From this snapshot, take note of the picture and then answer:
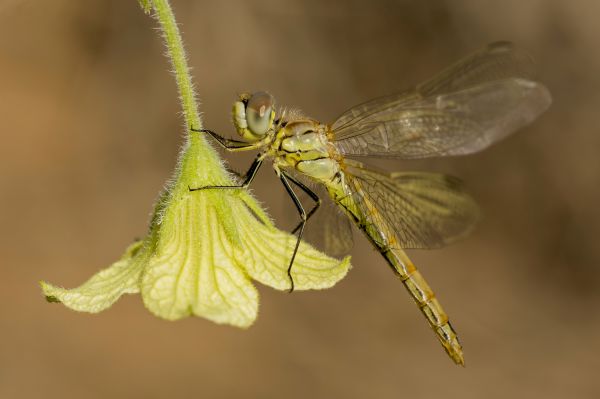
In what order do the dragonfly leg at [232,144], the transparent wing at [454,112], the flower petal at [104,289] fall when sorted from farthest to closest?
the transparent wing at [454,112] → the dragonfly leg at [232,144] → the flower petal at [104,289]

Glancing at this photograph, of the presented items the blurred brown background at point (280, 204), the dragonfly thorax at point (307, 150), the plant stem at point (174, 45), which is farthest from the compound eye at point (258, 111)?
the blurred brown background at point (280, 204)

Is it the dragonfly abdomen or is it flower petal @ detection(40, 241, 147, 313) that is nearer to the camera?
flower petal @ detection(40, 241, 147, 313)

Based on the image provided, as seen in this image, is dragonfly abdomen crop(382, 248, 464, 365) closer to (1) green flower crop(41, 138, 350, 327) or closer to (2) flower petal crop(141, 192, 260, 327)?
(1) green flower crop(41, 138, 350, 327)

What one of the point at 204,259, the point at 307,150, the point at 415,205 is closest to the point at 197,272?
the point at 204,259

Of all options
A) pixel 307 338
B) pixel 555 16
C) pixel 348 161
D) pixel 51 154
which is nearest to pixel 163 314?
pixel 348 161

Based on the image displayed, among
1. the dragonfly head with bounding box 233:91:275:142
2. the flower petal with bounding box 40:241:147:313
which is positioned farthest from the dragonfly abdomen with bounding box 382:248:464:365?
the flower petal with bounding box 40:241:147:313

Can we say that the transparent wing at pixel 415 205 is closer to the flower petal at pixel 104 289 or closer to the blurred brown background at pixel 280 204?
the flower petal at pixel 104 289

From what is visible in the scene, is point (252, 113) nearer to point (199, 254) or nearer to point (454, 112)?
point (199, 254)
